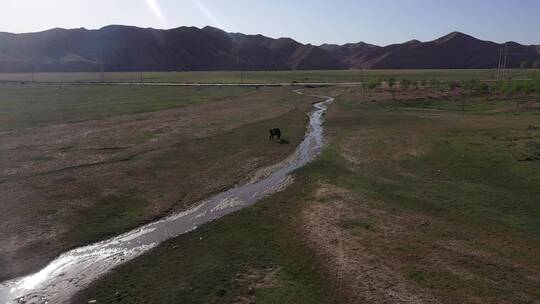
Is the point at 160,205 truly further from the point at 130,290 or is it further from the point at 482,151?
the point at 482,151

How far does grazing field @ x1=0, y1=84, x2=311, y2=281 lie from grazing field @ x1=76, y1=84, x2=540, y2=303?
4201 millimetres

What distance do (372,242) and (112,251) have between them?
408 inches

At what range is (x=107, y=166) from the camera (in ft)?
102

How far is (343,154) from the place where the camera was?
35000 mm

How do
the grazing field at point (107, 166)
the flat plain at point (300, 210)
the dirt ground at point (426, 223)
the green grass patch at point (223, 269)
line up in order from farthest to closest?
the grazing field at point (107, 166) → the flat plain at point (300, 210) → the dirt ground at point (426, 223) → the green grass patch at point (223, 269)

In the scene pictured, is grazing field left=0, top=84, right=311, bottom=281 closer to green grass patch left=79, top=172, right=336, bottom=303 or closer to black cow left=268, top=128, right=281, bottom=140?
black cow left=268, top=128, right=281, bottom=140

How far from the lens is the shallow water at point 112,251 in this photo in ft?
49.0

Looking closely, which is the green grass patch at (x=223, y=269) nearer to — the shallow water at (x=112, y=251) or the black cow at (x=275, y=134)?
the shallow water at (x=112, y=251)

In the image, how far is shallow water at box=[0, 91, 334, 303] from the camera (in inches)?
587

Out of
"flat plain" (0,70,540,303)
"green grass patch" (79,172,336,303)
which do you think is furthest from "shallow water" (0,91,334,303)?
"green grass patch" (79,172,336,303)

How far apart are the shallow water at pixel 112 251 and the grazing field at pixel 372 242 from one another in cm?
80

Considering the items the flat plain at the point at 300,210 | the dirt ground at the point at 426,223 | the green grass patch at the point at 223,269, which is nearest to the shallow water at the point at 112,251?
the flat plain at the point at 300,210

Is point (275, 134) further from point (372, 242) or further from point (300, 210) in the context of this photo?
point (372, 242)

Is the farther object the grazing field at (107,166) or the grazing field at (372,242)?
the grazing field at (107,166)
